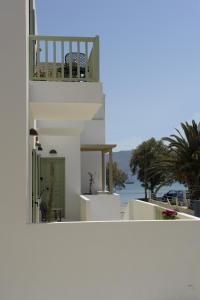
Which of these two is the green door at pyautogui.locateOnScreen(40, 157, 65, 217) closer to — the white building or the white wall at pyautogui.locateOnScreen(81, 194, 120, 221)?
the white wall at pyautogui.locateOnScreen(81, 194, 120, 221)

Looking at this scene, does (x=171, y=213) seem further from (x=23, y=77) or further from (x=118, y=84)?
(x=118, y=84)

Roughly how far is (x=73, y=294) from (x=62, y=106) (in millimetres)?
3559

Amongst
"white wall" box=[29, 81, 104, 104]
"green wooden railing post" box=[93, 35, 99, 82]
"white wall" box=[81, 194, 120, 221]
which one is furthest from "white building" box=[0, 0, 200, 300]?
"white wall" box=[81, 194, 120, 221]

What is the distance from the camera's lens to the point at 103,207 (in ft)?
42.8

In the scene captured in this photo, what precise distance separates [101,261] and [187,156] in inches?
668

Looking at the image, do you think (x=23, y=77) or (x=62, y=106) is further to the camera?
(x=62, y=106)

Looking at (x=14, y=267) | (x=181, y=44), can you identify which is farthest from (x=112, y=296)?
(x=181, y=44)

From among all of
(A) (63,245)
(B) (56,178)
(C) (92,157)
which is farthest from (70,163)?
(A) (63,245)

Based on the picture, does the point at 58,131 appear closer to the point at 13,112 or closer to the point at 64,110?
the point at 64,110

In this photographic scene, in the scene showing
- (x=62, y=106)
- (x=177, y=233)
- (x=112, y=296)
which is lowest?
(x=112, y=296)

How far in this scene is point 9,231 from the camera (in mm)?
6668

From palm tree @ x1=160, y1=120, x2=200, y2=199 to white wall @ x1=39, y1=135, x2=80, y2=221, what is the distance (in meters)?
10.2

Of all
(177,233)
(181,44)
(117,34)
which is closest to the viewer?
(177,233)

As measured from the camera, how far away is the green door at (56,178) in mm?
13977
